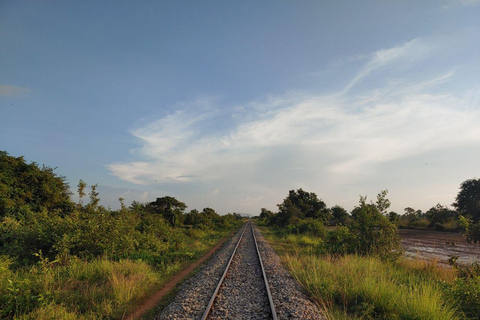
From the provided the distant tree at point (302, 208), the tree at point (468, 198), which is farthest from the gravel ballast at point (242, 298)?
the tree at point (468, 198)

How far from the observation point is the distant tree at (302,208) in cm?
3647

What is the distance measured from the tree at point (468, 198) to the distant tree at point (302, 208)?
18.0 metres

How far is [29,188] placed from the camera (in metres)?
14.6

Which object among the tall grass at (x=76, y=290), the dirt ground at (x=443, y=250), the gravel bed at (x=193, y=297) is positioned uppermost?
the tall grass at (x=76, y=290)

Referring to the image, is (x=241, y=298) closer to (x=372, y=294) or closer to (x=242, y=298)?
(x=242, y=298)

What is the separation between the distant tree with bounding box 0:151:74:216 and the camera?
13.1 metres

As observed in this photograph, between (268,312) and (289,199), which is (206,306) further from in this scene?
(289,199)

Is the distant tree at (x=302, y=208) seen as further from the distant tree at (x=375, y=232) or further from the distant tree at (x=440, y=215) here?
the distant tree at (x=375, y=232)

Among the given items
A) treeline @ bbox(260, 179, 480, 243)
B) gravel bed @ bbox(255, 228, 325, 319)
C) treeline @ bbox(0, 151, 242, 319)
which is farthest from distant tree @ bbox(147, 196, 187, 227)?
gravel bed @ bbox(255, 228, 325, 319)

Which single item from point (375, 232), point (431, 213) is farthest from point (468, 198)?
point (375, 232)

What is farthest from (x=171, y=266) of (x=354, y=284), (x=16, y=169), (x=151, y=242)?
(x=16, y=169)

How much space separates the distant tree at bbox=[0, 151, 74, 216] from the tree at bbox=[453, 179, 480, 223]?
45.6 m

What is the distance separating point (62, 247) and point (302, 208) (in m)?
35.3

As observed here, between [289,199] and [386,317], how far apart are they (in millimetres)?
38409
